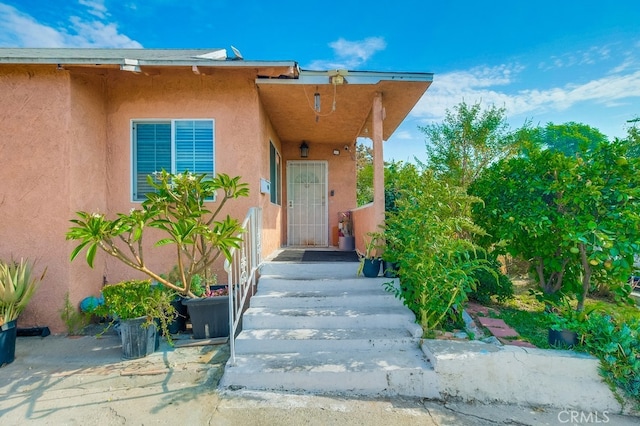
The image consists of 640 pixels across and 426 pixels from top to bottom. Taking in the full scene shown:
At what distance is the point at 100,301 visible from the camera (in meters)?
4.21

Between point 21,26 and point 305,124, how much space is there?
6.22 metres

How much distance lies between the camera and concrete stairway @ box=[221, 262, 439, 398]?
2672 millimetres

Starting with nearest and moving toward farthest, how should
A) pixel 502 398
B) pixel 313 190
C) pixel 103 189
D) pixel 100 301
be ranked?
pixel 502 398
pixel 100 301
pixel 103 189
pixel 313 190

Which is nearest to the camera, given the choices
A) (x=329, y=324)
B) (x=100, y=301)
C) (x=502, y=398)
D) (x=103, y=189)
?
(x=502, y=398)

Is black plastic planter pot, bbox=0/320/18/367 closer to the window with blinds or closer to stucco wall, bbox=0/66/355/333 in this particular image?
stucco wall, bbox=0/66/355/333

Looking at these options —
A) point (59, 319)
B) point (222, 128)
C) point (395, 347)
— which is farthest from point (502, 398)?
point (59, 319)

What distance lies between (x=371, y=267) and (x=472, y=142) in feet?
17.6

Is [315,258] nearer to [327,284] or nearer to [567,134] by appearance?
[327,284]

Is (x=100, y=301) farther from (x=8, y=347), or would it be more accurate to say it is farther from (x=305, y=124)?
(x=305, y=124)

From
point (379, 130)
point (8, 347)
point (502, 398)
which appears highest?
point (379, 130)

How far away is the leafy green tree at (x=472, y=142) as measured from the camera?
7.54 meters

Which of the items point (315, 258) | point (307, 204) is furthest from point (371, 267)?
point (307, 204)

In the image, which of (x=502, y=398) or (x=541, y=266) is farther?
(x=541, y=266)

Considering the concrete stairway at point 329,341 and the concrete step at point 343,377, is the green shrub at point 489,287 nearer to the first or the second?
the concrete stairway at point 329,341
